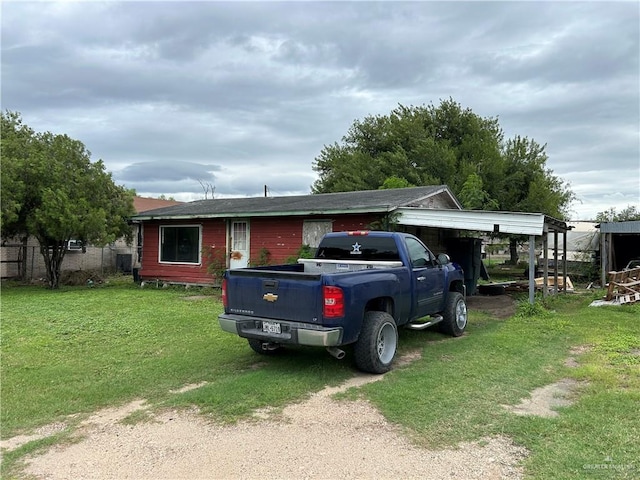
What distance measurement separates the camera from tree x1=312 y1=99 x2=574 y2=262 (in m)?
27.8

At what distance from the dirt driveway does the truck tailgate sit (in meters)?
1.32

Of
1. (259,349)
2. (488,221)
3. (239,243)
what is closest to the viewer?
(259,349)

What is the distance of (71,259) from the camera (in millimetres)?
21094

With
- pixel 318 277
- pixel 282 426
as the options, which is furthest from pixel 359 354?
pixel 282 426

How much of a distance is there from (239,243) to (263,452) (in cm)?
Result: 1241

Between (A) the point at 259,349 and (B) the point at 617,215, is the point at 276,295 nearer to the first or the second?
(A) the point at 259,349

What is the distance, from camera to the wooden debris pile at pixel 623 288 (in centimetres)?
1233

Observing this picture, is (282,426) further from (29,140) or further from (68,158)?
(29,140)

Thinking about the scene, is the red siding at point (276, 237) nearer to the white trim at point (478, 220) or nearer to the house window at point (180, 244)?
the house window at point (180, 244)

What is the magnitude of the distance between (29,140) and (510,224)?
51.0 ft

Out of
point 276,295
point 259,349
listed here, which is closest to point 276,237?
point 259,349

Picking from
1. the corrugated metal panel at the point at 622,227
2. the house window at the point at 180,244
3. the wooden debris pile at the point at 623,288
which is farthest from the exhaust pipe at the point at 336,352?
the corrugated metal panel at the point at 622,227

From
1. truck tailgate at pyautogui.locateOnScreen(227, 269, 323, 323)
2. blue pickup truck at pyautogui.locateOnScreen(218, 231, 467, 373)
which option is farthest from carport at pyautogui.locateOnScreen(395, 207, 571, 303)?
truck tailgate at pyautogui.locateOnScreen(227, 269, 323, 323)

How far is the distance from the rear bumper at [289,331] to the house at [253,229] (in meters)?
6.89
